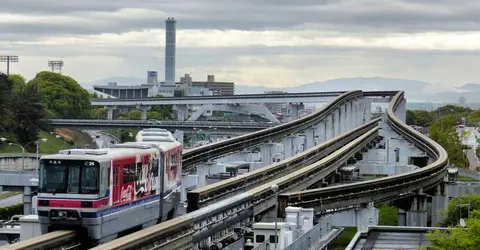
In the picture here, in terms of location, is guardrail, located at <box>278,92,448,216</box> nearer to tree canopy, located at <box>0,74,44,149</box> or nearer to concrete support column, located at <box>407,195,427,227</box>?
concrete support column, located at <box>407,195,427,227</box>

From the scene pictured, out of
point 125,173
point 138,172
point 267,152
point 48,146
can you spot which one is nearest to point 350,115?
point 48,146

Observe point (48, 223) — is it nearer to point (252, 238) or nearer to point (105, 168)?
point (105, 168)

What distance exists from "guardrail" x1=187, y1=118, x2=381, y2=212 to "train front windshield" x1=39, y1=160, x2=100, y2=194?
1250 centimetres

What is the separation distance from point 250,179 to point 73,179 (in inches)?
1142

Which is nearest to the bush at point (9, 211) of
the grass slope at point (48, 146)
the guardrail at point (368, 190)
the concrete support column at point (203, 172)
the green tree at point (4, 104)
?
the concrete support column at point (203, 172)

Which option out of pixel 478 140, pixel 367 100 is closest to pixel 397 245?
pixel 367 100

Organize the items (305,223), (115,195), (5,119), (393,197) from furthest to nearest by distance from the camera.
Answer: (5,119) → (393,197) → (305,223) → (115,195)

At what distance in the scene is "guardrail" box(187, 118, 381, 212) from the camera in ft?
171

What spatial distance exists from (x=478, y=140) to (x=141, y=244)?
543 feet

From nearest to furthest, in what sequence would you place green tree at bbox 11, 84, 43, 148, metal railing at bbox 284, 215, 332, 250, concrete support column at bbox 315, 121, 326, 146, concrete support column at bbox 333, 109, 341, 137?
metal railing at bbox 284, 215, 332, 250
concrete support column at bbox 315, 121, 326, 146
green tree at bbox 11, 84, 43, 148
concrete support column at bbox 333, 109, 341, 137

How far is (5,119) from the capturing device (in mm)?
145500

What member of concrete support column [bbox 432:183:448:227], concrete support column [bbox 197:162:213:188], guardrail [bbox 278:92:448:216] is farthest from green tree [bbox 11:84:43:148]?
concrete support column [bbox 432:183:448:227]

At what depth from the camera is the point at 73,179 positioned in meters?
38.9

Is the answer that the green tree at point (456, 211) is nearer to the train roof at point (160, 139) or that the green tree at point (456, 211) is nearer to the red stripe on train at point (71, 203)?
the train roof at point (160, 139)
